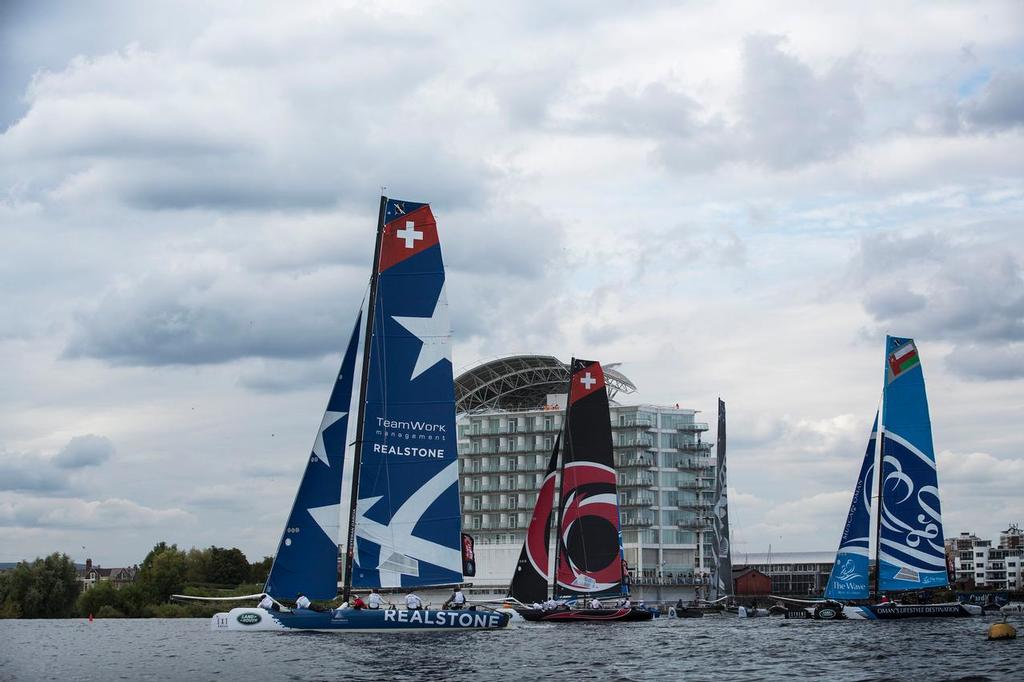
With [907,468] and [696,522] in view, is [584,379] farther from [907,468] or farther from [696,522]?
[696,522]

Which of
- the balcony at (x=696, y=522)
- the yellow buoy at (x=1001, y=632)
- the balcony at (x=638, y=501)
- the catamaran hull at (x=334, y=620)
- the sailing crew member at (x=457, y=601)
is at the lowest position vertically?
the yellow buoy at (x=1001, y=632)

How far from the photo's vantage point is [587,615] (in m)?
73.7

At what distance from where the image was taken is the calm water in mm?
39500

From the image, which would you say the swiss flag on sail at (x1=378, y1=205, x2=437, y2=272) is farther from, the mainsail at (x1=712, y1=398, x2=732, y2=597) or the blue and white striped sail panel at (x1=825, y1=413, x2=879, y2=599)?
the mainsail at (x1=712, y1=398, x2=732, y2=597)

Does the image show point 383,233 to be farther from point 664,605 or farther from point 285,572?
point 664,605

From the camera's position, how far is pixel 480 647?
5134cm

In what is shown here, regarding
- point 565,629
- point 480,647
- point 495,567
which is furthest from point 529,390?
point 480,647

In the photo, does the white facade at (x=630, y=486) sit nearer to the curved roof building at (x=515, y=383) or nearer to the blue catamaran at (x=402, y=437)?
the curved roof building at (x=515, y=383)

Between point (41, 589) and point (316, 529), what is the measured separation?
8149cm

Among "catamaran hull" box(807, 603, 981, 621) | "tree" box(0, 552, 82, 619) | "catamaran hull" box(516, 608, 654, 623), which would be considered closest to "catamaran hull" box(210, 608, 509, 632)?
"catamaran hull" box(516, 608, 654, 623)

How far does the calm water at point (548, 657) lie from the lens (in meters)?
39.5

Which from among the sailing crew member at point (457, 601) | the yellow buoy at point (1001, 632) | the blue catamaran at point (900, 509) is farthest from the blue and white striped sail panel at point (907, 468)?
the sailing crew member at point (457, 601)

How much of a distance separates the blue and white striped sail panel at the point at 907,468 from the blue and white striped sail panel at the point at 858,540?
106 cm

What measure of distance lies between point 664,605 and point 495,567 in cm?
1980
